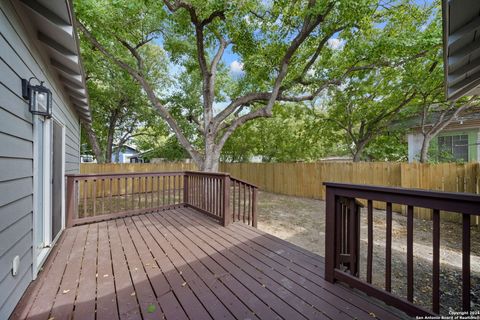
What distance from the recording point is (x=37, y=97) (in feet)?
7.62

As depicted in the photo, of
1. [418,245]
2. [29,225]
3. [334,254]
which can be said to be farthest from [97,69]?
[418,245]

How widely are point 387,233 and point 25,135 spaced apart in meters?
Answer: 3.27

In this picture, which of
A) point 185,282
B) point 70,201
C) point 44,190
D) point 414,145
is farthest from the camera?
point 414,145

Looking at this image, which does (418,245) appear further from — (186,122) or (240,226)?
(186,122)

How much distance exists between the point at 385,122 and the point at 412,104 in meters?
1.15

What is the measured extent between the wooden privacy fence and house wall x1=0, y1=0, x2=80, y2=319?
7.55m

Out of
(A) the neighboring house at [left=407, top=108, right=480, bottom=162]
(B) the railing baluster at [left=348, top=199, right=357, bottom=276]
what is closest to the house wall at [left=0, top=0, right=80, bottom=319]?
(B) the railing baluster at [left=348, top=199, right=357, bottom=276]

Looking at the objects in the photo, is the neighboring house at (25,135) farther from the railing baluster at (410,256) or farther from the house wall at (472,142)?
the house wall at (472,142)

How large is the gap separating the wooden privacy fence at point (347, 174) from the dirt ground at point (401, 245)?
0.94 metres

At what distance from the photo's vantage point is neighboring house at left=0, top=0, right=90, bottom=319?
5.55ft

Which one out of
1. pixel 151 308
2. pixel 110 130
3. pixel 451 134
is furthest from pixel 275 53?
pixel 110 130

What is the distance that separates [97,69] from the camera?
8672 mm

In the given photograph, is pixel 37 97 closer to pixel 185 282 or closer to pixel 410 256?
pixel 185 282

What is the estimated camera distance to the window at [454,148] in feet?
28.6
